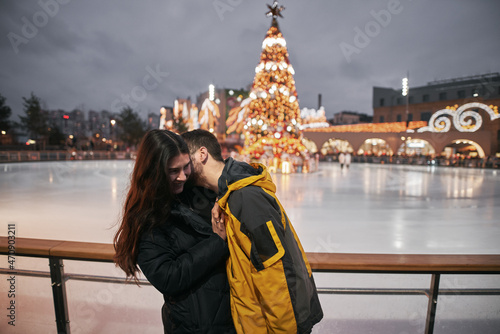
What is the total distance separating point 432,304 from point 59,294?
1.85m

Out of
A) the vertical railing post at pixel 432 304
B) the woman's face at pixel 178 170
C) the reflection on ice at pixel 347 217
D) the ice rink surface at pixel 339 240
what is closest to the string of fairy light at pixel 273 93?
the reflection on ice at pixel 347 217

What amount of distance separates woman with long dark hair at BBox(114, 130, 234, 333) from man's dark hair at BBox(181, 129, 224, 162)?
19cm

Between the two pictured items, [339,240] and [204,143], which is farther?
[339,240]

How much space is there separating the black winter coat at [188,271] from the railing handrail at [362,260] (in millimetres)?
432

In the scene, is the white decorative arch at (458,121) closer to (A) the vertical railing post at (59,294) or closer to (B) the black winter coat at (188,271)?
(B) the black winter coat at (188,271)

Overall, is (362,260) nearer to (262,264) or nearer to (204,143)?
(262,264)

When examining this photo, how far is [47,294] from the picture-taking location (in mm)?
1513

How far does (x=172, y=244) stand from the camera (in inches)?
41.0

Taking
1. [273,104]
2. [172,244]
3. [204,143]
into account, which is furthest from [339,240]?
[273,104]

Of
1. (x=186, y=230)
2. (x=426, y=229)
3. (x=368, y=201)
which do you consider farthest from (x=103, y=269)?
(x=368, y=201)

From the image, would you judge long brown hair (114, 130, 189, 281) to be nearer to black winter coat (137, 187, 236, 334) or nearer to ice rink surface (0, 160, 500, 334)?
black winter coat (137, 187, 236, 334)

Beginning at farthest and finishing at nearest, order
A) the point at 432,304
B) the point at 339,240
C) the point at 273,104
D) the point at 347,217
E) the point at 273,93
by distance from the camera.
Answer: the point at 273,104 → the point at 273,93 → the point at 347,217 → the point at 339,240 → the point at 432,304

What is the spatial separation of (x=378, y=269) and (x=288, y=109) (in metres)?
11.4

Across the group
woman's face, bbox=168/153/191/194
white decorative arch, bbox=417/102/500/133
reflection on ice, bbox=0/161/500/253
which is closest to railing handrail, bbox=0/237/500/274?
woman's face, bbox=168/153/191/194
